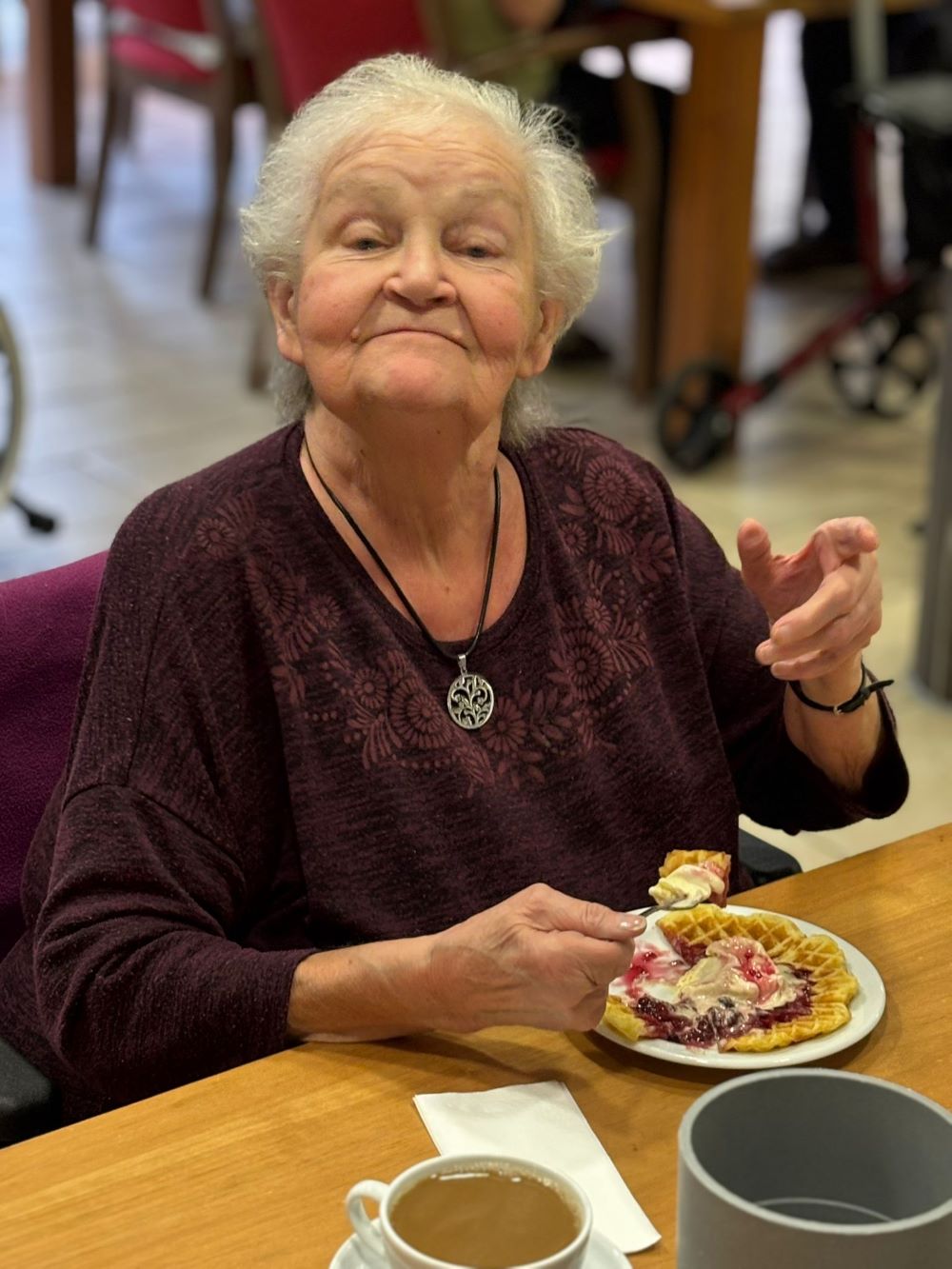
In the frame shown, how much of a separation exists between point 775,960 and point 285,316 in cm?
66

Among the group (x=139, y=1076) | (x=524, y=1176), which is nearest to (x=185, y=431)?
(x=139, y=1076)

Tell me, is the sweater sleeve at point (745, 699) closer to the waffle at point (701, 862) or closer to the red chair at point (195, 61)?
the waffle at point (701, 862)

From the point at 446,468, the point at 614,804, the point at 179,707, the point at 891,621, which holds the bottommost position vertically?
the point at 891,621

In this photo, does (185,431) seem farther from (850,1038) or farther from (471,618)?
(850,1038)

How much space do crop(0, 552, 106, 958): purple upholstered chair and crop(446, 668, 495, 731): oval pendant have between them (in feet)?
1.04

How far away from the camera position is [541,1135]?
1076mm

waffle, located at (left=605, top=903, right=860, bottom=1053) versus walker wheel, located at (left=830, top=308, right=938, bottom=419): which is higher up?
waffle, located at (left=605, top=903, right=860, bottom=1053)

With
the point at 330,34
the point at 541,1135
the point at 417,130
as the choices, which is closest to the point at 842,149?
the point at 330,34

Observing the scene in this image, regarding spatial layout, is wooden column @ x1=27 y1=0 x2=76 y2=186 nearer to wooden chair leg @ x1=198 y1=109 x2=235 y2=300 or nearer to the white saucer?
wooden chair leg @ x1=198 y1=109 x2=235 y2=300

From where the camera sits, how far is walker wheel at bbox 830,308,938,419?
4656mm

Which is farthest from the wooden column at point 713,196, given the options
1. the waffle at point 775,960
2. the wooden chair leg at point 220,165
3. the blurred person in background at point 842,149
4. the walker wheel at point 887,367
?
the waffle at point 775,960

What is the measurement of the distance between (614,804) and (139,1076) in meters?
A: 0.44

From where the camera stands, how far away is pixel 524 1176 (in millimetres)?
898

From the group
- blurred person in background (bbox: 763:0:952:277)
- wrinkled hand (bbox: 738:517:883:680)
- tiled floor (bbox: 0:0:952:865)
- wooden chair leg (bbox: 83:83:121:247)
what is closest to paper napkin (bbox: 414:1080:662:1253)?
wrinkled hand (bbox: 738:517:883:680)
